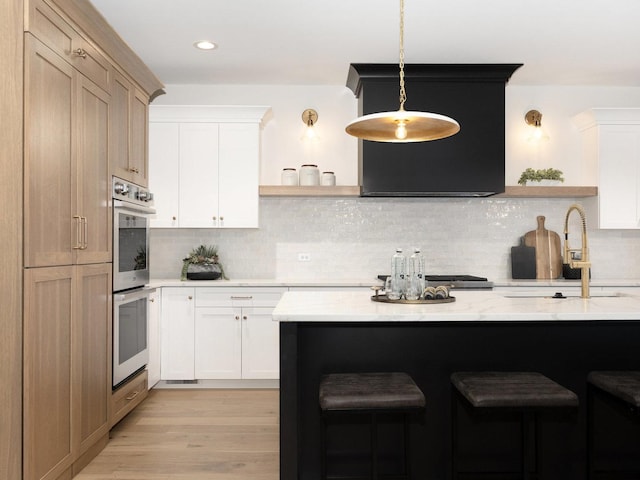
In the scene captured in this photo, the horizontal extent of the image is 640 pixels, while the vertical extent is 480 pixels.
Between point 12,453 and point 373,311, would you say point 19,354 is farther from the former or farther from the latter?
point 373,311

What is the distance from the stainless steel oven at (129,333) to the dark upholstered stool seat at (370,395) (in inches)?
63.7

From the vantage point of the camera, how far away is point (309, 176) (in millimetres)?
4777

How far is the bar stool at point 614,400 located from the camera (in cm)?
209

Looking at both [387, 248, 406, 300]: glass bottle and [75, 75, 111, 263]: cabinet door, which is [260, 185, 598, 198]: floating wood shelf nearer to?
[75, 75, 111, 263]: cabinet door

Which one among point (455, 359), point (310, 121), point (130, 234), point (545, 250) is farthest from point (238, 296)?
point (545, 250)

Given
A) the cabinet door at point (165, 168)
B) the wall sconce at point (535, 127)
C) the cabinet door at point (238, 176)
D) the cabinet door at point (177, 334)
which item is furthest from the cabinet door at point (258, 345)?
the wall sconce at point (535, 127)

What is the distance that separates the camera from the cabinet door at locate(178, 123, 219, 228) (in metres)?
4.65

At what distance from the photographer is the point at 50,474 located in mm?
2400

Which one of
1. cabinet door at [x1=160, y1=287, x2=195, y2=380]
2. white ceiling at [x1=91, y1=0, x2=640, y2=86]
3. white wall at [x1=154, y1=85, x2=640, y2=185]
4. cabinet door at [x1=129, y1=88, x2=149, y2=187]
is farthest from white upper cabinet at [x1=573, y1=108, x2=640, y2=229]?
cabinet door at [x1=129, y1=88, x2=149, y2=187]

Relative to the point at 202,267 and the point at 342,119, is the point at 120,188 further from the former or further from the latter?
the point at 342,119

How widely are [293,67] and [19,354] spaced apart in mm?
3228

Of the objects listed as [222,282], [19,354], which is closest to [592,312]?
[19,354]

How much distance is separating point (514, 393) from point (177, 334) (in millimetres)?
3107

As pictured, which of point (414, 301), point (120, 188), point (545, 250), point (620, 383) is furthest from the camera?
point (545, 250)
